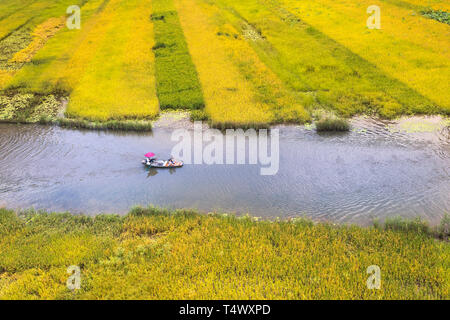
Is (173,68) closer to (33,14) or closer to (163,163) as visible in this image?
(163,163)

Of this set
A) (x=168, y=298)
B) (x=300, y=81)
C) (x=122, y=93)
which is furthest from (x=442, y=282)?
(x=122, y=93)

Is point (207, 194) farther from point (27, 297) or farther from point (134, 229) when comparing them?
point (27, 297)

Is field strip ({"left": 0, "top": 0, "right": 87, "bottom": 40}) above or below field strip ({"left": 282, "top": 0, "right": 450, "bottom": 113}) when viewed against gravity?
above

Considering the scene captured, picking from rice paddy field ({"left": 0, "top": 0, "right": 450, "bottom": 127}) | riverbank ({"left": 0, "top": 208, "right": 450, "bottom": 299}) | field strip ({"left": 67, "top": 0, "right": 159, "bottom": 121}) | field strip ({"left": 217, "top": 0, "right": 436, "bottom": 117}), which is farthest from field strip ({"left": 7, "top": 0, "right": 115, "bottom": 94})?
riverbank ({"left": 0, "top": 208, "right": 450, "bottom": 299})

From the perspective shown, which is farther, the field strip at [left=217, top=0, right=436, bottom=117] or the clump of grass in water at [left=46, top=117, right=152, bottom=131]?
the field strip at [left=217, top=0, right=436, bottom=117]

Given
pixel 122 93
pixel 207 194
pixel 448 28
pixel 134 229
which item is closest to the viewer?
pixel 134 229

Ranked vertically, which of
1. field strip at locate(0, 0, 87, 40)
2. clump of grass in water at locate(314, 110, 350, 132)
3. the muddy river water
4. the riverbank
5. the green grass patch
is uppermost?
field strip at locate(0, 0, 87, 40)

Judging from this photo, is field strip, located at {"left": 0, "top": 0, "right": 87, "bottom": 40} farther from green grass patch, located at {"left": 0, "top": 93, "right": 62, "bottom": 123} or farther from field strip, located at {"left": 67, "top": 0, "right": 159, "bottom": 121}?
green grass patch, located at {"left": 0, "top": 93, "right": 62, "bottom": 123}

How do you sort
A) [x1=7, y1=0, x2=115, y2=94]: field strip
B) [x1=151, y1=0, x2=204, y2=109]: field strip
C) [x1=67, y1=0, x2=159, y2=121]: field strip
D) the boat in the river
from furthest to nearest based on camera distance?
[x1=7, y1=0, x2=115, y2=94]: field strip < [x1=151, y1=0, x2=204, y2=109]: field strip < [x1=67, y1=0, x2=159, y2=121]: field strip < the boat in the river
